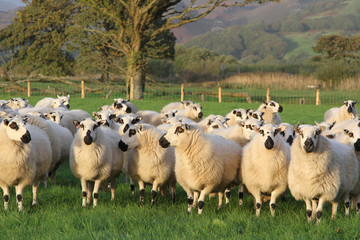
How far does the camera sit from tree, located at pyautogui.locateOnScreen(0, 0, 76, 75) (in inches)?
1881

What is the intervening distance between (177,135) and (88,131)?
5.60 ft

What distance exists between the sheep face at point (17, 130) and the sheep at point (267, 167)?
3.78 meters

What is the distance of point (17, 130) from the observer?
8.32 metres

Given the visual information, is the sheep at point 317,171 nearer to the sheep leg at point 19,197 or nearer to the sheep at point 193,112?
the sheep leg at point 19,197

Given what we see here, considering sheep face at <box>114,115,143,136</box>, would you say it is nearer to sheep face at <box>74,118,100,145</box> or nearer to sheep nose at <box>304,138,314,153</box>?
sheep face at <box>74,118,100,145</box>

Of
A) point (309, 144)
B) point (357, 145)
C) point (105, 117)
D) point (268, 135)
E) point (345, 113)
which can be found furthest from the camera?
point (345, 113)

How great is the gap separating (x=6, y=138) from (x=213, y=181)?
368cm

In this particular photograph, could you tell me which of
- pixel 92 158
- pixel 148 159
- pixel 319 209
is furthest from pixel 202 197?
pixel 92 158

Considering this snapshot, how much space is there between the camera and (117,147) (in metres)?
9.47

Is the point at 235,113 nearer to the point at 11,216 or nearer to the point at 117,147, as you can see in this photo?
the point at 117,147

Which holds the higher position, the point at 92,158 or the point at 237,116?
the point at 237,116

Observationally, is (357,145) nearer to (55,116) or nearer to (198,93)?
(55,116)

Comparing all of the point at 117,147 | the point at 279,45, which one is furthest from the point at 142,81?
the point at 279,45

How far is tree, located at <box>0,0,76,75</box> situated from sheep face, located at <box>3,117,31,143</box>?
38.6m
